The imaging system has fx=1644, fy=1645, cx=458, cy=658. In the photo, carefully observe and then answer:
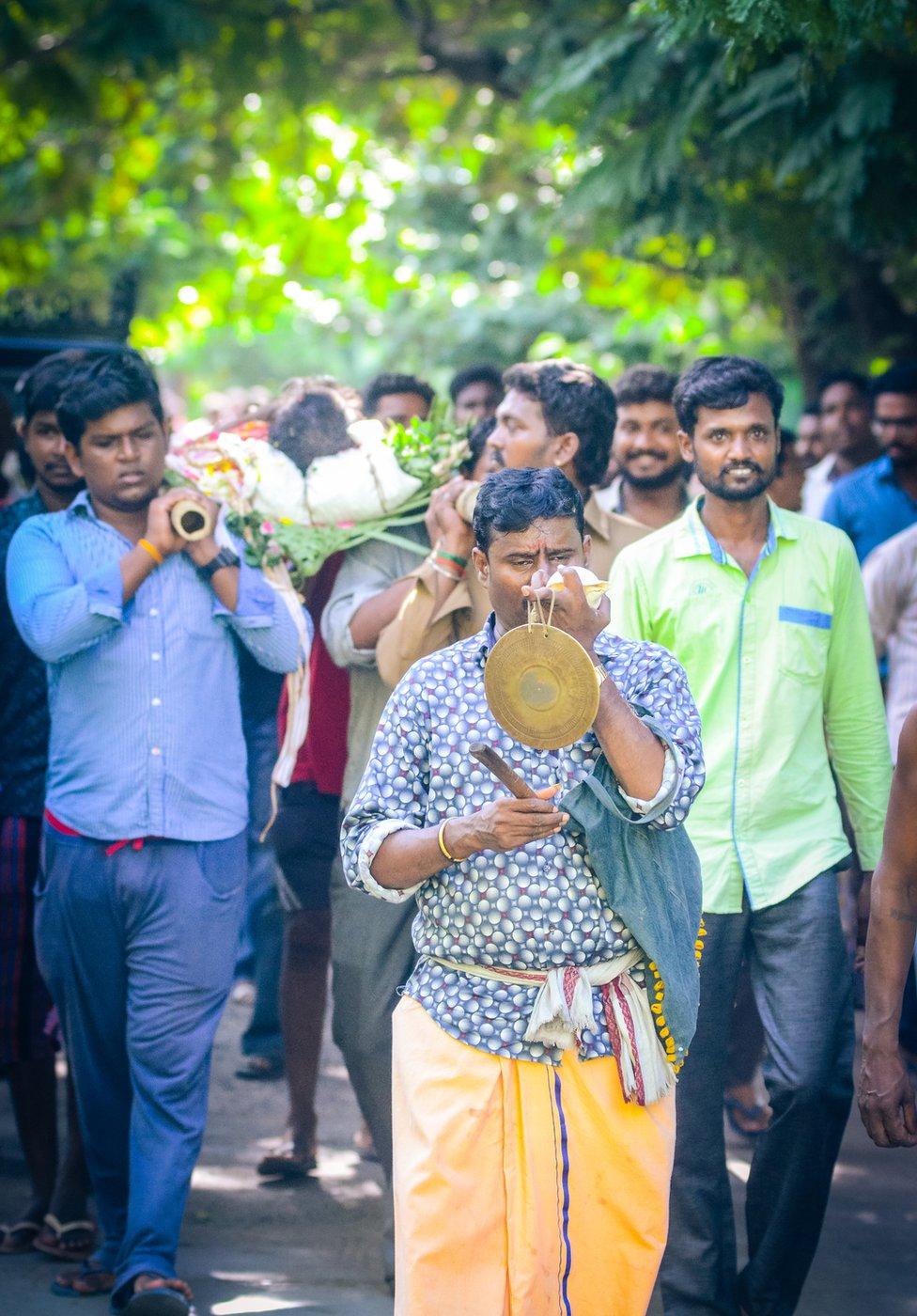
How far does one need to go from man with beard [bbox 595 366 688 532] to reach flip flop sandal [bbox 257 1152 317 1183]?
2.54m

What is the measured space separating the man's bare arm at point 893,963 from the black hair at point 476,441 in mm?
2038

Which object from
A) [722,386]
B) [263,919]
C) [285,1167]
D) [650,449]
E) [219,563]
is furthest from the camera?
[263,919]

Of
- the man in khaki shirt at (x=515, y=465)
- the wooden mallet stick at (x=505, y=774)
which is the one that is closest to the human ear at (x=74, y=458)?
the man in khaki shirt at (x=515, y=465)

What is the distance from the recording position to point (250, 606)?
15.8ft

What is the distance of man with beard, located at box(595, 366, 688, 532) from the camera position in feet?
19.6

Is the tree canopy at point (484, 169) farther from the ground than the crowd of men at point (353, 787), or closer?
farther from the ground

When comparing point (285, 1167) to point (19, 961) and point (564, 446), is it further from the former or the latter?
point (564, 446)

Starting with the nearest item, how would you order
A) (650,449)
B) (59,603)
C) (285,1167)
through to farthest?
(59,603), (285,1167), (650,449)

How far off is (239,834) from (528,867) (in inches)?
67.9

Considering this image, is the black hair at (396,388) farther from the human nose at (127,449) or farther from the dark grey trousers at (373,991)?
the dark grey trousers at (373,991)

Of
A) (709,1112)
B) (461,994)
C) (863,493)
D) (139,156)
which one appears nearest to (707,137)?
(863,493)

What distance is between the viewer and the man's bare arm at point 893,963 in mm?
3670

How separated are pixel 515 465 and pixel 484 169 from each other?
26.1 feet

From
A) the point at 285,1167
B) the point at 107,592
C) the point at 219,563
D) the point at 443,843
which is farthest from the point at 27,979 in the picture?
the point at 443,843
